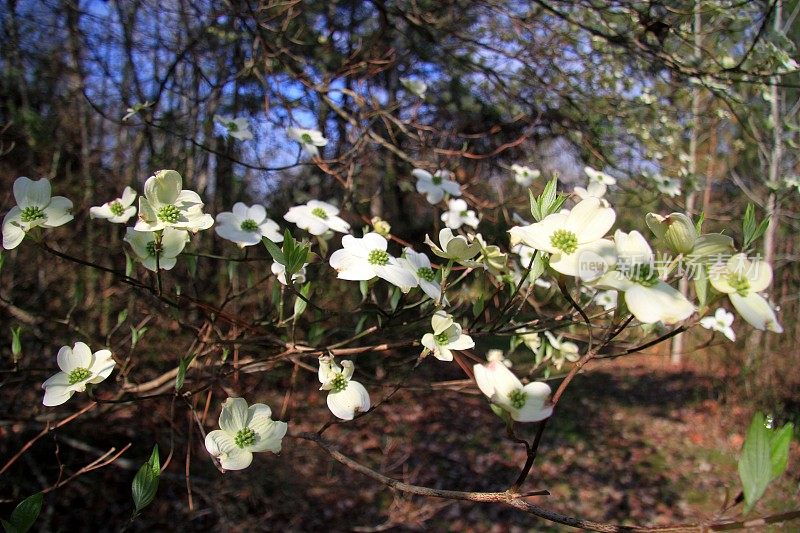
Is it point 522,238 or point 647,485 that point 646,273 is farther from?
point 647,485

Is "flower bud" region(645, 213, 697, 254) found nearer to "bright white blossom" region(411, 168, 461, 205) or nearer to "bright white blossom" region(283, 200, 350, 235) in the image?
"bright white blossom" region(283, 200, 350, 235)

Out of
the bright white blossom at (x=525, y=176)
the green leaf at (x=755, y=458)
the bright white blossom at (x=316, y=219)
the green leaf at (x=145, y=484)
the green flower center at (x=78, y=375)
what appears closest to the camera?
the green leaf at (x=755, y=458)

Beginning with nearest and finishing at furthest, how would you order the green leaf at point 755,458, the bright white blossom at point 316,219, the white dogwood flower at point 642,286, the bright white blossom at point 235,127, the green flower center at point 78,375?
the green leaf at point 755,458
the white dogwood flower at point 642,286
the green flower center at point 78,375
the bright white blossom at point 316,219
the bright white blossom at point 235,127

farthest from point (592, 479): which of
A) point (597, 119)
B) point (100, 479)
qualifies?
point (100, 479)

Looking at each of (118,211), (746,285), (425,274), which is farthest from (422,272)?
(118,211)

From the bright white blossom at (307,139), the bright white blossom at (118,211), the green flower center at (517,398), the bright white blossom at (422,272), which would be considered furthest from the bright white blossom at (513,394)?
the bright white blossom at (307,139)

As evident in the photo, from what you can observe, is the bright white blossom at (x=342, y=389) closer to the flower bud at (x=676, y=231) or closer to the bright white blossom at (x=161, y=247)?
the bright white blossom at (x=161, y=247)
